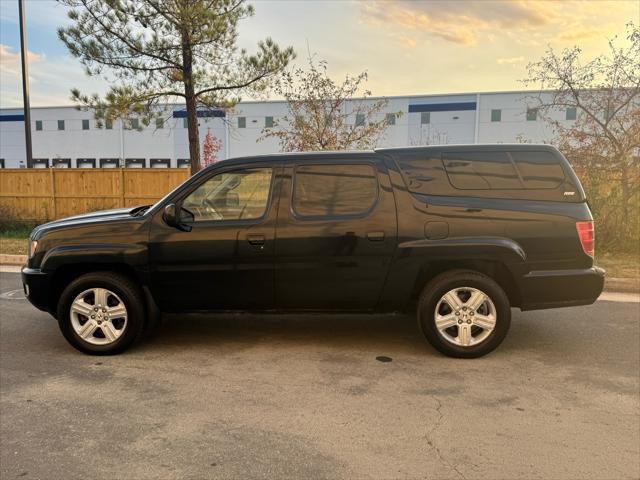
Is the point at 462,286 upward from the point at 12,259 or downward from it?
upward

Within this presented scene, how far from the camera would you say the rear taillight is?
4289 mm

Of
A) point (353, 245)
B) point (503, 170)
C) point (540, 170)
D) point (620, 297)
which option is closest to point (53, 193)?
point (353, 245)

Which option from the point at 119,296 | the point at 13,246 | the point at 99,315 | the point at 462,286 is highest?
the point at 462,286

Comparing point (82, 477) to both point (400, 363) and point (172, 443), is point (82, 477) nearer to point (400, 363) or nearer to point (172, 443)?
point (172, 443)

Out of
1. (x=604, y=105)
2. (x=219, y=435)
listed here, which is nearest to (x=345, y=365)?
(x=219, y=435)

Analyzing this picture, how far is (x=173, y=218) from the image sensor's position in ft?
14.2

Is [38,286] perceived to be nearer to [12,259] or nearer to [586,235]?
[586,235]

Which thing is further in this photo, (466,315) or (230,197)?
(230,197)

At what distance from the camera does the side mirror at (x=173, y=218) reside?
431cm

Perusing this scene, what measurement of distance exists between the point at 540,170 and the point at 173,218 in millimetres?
3252

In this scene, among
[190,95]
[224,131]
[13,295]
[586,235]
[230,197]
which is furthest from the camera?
→ [224,131]

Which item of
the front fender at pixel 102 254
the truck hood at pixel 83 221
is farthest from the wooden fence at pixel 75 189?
the front fender at pixel 102 254

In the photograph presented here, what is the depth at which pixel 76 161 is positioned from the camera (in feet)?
147

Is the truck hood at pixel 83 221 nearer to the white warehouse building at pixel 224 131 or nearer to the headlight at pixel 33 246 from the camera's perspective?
the headlight at pixel 33 246
